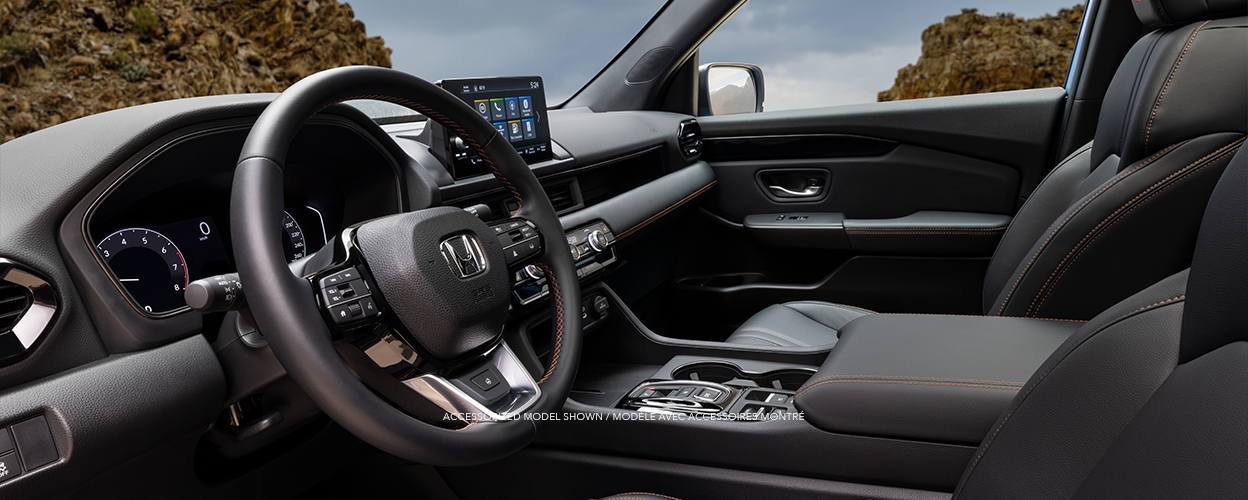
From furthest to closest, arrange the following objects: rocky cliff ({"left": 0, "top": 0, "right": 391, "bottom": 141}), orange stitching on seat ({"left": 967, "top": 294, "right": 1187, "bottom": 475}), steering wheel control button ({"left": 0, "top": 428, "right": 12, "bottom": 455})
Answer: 1. rocky cliff ({"left": 0, "top": 0, "right": 391, "bottom": 141})
2. steering wheel control button ({"left": 0, "top": 428, "right": 12, "bottom": 455})
3. orange stitching on seat ({"left": 967, "top": 294, "right": 1187, "bottom": 475})

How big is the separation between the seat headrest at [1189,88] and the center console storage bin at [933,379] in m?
0.34

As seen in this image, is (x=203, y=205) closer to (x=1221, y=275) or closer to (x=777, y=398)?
(x=777, y=398)

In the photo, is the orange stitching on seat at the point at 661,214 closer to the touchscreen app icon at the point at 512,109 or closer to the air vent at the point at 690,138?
the air vent at the point at 690,138

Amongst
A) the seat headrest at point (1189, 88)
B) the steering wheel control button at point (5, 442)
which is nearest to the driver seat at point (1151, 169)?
the seat headrest at point (1189, 88)

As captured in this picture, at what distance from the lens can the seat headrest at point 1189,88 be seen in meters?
1.05

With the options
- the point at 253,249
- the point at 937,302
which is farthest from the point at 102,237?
the point at 937,302

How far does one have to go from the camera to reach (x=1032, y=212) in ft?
5.20

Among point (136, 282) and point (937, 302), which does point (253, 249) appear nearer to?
point (136, 282)

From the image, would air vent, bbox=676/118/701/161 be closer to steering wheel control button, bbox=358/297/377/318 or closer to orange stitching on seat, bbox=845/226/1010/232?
orange stitching on seat, bbox=845/226/1010/232

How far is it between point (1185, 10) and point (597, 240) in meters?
1.16

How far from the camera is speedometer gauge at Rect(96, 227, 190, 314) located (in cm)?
92

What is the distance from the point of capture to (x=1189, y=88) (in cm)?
110

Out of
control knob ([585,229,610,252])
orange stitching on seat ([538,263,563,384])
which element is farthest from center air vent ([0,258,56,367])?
control knob ([585,229,610,252])

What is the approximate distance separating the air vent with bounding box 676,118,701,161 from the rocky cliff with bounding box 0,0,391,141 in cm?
96
